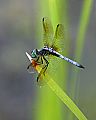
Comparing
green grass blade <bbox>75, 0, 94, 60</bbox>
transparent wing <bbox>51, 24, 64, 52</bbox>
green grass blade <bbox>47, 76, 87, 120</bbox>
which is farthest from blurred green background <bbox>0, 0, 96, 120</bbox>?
green grass blade <bbox>47, 76, 87, 120</bbox>

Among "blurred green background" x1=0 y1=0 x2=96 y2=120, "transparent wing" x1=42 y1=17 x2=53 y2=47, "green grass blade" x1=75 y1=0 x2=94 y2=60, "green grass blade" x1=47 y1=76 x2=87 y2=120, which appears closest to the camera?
"green grass blade" x1=47 y1=76 x2=87 y2=120

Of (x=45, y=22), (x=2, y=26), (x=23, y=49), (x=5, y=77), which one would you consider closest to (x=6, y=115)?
(x=5, y=77)

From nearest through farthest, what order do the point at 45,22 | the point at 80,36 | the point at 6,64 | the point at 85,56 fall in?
the point at 45,22 → the point at 80,36 → the point at 85,56 → the point at 6,64

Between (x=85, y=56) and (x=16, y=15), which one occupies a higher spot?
(x=16, y=15)

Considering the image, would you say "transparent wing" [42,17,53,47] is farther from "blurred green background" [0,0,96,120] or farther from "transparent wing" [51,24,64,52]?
"blurred green background" [0,0,96,120]

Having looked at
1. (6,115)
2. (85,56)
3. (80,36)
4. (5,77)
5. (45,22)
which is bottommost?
(6,115)

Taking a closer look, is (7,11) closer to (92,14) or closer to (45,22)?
(92,14)
